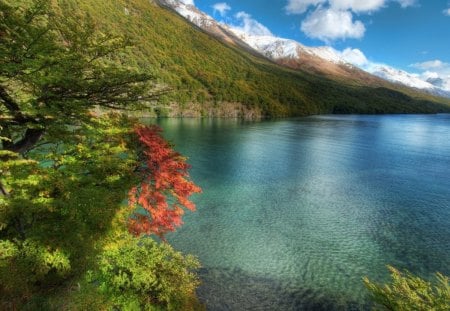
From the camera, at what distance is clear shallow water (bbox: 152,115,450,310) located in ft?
58.7

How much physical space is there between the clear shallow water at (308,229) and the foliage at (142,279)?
2.92 meters

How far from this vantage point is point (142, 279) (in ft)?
44.4

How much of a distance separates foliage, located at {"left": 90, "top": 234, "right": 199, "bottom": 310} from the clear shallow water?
2.92 metres

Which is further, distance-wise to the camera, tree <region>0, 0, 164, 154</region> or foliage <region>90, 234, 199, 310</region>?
foliage <region>90, 234, 199, 310</region>

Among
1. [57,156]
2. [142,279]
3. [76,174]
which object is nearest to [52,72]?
[57,156]

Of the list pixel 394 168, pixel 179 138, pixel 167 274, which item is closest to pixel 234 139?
pixel 179 138

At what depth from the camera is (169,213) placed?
70.1 ft

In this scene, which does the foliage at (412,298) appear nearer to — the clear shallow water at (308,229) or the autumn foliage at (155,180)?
the clear shallow water at (308,229)

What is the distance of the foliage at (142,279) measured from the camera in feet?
44.0

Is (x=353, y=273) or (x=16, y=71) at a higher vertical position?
(x=16, y=71)

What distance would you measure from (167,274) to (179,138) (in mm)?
58390

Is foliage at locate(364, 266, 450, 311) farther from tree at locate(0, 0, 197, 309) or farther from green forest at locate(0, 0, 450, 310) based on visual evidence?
tree at locate(0, 0, 197, 309)

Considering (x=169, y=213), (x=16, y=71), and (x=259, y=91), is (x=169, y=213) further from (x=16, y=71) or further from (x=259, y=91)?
(x=259, y=91)

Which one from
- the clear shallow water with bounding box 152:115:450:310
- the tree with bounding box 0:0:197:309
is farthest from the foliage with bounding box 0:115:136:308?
the clear shallow water with bounding box 152:115:450:310
